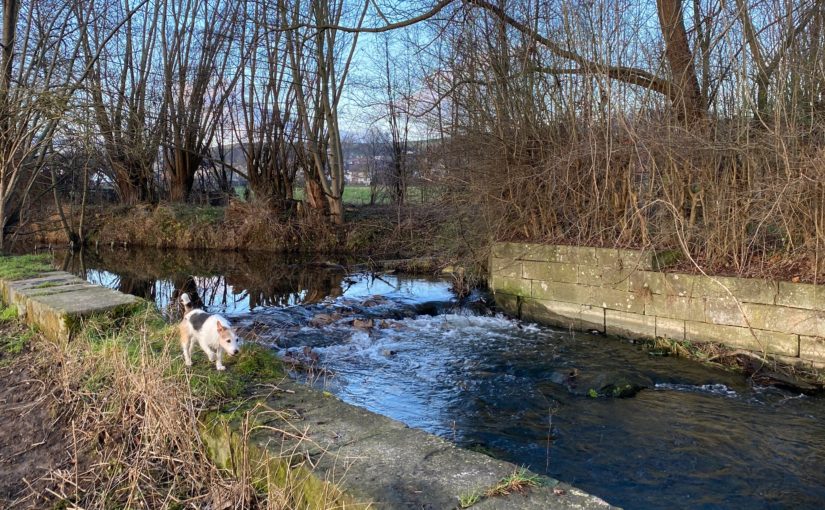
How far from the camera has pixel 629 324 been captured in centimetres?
820

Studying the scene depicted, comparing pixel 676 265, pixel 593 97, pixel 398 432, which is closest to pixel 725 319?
pixel 676 265

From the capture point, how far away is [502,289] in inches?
397

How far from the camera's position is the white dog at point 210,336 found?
13.7 ft

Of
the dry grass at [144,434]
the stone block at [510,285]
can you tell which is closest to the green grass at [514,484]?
the dry grass at [144,434]

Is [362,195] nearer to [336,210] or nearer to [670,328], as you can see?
[336,210]

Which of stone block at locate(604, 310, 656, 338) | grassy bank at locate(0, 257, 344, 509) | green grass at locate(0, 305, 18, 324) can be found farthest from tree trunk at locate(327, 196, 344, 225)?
grassy bank at locate(0, 257, 344, 509)

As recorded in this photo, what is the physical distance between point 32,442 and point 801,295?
715cm

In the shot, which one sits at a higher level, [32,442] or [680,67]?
[680,67]

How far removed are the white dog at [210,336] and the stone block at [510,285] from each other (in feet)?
20.3

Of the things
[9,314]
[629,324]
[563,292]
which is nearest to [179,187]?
[9,314]

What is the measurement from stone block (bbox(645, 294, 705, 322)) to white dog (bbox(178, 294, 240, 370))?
575 centimetres

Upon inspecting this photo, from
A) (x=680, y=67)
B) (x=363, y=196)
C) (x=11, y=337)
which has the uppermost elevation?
(x=680, y=67)

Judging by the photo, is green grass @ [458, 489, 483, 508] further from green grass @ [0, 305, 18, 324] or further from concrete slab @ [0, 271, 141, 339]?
green grass @ [0, 305, 18, 324]

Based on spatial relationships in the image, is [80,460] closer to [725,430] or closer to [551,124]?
[725,430]
